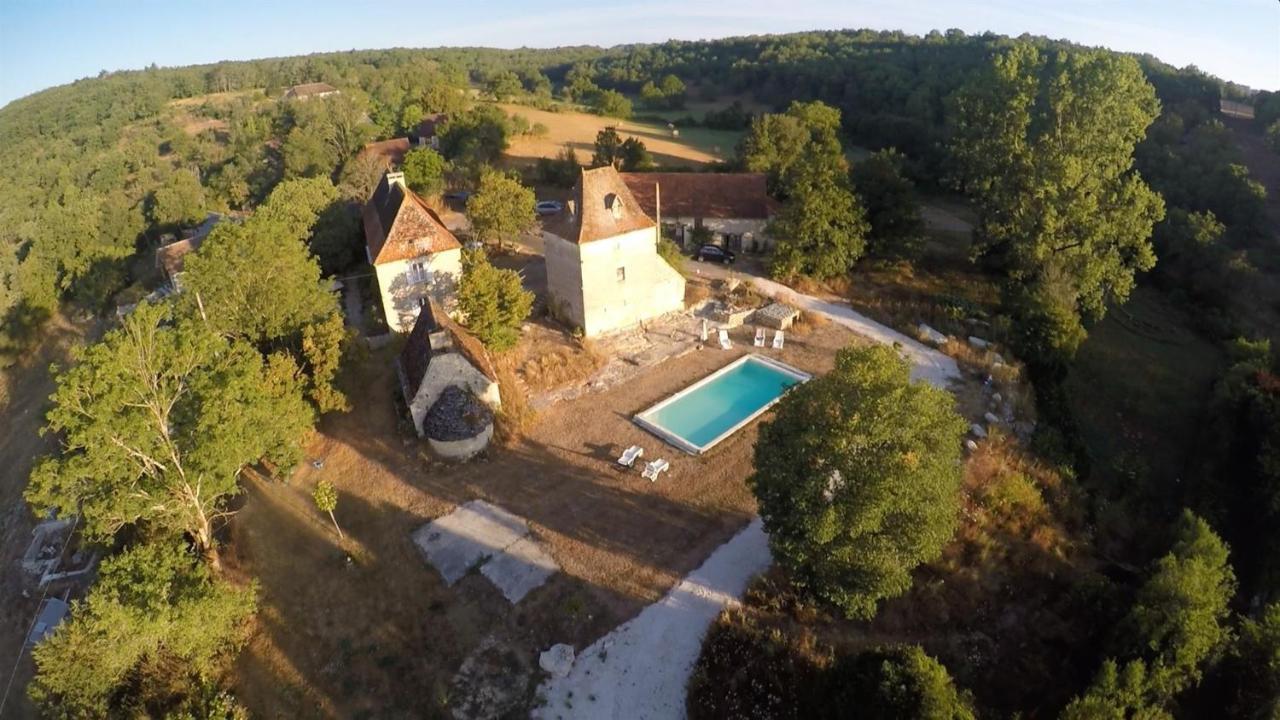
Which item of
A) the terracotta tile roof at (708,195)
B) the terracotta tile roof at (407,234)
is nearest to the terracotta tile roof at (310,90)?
the terracotta tile roof at (708,195)

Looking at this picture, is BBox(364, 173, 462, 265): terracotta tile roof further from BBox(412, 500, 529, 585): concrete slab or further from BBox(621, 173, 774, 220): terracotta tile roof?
BBox(621, 173, 774, 220): terracotta tile roof

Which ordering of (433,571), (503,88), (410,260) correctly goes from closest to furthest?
1. (433,571)
2. (410,260)
3. (503,88)

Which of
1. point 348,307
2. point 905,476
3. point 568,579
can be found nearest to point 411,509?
point 568,579

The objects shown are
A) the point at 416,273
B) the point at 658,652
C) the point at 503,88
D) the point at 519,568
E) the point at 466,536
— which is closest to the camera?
the point at 658,652

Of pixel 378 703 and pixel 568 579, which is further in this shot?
pixel 568 579

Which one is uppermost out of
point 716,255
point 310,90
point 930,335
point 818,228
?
point 310,90

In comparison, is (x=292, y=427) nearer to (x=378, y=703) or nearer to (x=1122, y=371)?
(x=378, y=703)

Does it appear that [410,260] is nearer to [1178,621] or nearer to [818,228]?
[818,228]

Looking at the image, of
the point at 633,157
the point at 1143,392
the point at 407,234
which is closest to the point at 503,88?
the point at 633,157
